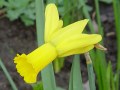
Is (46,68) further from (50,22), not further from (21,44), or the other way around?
(21,44)

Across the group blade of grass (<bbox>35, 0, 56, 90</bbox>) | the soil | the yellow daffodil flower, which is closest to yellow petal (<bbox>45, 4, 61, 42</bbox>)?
the yellow daffodil flower

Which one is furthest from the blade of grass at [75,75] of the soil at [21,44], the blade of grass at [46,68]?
the soil at [21,44]

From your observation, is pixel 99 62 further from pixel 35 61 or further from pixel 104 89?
pixel 35 61

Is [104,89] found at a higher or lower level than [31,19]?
lower

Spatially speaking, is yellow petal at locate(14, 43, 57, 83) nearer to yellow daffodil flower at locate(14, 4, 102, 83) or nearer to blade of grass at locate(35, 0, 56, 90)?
yellow daffodil flower at locate(14, 4, 102, 83)

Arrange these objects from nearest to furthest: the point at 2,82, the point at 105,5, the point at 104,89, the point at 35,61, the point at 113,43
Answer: the point at 35,61 → the point at 104,89 → the point at 2,82 → the point at 113,43 → the point at 105,5

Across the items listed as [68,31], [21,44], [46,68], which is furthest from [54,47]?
[21,44]

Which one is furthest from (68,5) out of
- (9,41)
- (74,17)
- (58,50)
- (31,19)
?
(58,50)
